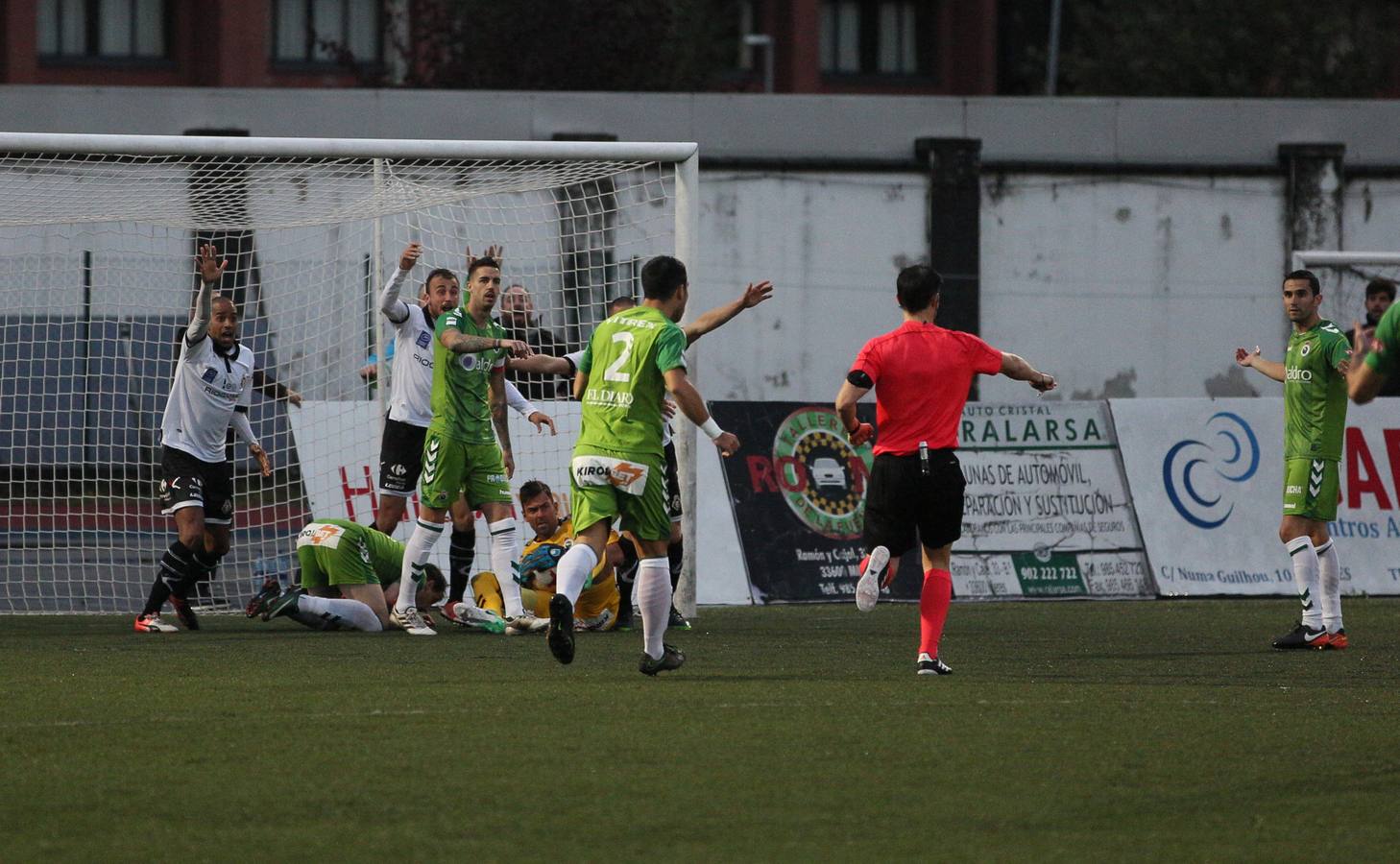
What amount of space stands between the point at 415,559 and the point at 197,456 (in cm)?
162

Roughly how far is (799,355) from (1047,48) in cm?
2401

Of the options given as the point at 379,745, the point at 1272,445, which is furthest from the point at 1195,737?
Result: the point at 1272,445

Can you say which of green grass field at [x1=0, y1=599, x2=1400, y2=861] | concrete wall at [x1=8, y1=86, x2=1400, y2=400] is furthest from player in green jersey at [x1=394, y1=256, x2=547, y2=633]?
concrete wall at [x1=8, y1=86, x2=1400, y2=400]

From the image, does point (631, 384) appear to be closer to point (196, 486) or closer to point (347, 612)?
point (347, 612)

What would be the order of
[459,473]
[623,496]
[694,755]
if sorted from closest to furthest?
[694,755] < [623,496] < [459,473]

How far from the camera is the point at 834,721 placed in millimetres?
7219

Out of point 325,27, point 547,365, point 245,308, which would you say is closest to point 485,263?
point 547,365

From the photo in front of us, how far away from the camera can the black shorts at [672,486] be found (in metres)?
12.1

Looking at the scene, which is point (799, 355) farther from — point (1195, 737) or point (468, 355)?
point (1195, 737)

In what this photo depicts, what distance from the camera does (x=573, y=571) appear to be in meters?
8.62

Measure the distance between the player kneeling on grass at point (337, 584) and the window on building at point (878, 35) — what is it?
3844 centimetres

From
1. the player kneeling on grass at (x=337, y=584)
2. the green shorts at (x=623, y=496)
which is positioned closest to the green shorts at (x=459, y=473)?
the player kneeling on grass at (x=337, y=584)

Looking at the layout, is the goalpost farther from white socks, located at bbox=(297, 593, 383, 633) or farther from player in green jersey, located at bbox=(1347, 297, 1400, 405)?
player in green jersey, located at bbox=(1347, 297, 1400, 405)

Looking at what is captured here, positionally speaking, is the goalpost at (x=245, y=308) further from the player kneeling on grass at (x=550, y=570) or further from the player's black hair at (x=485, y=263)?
the player's black hair at (x=485, y=263)
